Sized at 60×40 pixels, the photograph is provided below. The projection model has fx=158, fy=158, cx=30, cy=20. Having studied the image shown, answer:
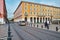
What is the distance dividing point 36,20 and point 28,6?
10167 mm

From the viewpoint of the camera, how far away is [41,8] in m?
101

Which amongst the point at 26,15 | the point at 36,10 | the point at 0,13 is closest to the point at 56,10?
the point at 36,10

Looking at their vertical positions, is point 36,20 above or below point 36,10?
below

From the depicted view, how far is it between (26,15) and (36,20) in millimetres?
7650

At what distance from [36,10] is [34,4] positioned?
156 inches

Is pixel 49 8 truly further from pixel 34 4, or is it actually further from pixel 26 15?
pixel 26 15

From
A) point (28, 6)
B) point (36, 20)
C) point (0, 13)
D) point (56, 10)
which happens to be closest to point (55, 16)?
point (56, 10)

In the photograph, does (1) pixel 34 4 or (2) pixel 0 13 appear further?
(1) pixel 34 4

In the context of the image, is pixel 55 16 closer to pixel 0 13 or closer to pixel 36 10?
pixel 36 10

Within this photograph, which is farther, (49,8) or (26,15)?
(49,8)

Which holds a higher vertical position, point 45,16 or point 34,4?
point 34,4

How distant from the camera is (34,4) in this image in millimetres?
98875

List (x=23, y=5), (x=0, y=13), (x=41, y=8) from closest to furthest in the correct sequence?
(x=0, y=13), (x=23, y=5), (x=41, y=8)

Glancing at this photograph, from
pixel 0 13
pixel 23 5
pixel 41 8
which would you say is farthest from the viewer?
pixel 41 8
